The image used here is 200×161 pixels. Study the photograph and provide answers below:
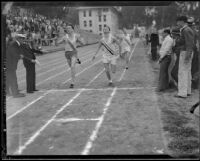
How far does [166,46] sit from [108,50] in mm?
968

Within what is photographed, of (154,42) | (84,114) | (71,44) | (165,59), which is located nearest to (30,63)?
(71,44)

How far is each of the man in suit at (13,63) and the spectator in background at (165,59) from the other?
2.14m

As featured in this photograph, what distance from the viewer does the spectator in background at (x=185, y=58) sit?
497 cm

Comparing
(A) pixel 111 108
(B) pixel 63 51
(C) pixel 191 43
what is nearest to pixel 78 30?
(B) pixel 63 51

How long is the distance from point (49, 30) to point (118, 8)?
1.24m

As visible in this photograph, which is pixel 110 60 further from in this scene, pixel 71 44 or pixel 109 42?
pixel 71 44

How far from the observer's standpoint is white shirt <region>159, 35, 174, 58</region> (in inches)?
204

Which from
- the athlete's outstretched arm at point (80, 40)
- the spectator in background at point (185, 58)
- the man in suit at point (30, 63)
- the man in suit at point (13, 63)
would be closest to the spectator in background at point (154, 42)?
the spectator in background at point (185, 58)

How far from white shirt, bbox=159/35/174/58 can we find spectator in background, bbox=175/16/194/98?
7.2 inches

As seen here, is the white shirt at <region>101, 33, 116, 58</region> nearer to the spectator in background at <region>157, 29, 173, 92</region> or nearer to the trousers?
the spectator in background at <region>157, 29, 173, 92</region>

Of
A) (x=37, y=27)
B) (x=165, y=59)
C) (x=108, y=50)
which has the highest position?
(x=37, y=27)

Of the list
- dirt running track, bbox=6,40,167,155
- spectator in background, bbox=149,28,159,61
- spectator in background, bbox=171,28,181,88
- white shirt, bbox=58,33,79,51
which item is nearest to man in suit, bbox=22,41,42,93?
dirt running track, bbox=6,40,167,155

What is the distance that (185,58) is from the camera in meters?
5.21

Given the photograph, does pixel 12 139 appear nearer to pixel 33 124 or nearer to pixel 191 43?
pixel 33 124
